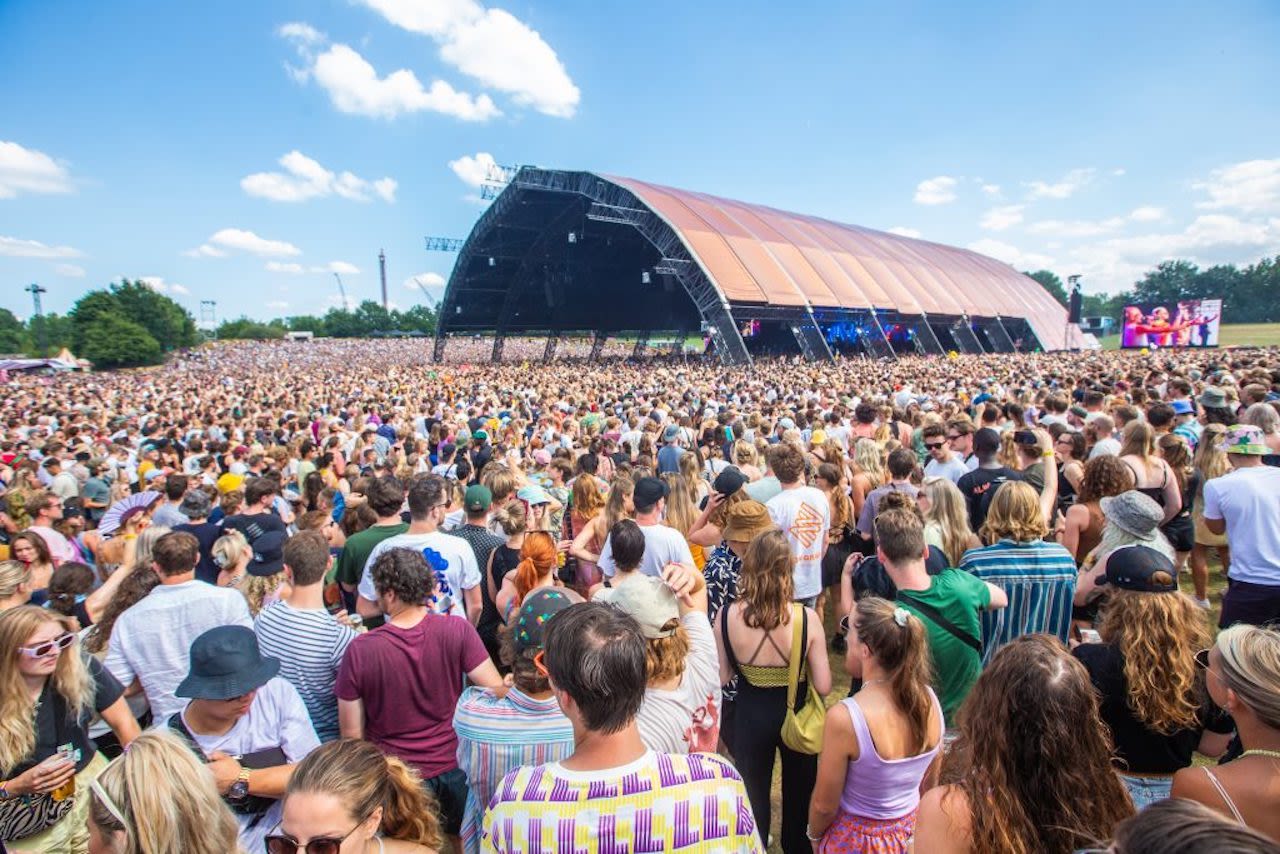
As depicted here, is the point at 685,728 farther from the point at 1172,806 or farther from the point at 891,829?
the point at 1172,806

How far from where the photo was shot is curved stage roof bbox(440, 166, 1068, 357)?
31.4m

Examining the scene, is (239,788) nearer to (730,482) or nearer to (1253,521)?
(730,482)

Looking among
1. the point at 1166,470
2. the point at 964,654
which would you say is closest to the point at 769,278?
the point at 1166,470

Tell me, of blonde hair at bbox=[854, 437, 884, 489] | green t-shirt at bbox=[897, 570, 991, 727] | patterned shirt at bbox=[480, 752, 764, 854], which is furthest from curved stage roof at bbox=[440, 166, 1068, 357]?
patterned shirt at bbox=[480, 752, 764, 854]

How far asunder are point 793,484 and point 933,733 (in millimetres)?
2462

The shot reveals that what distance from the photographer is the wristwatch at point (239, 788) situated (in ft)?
7.13

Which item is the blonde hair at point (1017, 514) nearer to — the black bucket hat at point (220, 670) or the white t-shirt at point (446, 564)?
the white t-shirt at point (446, 564)

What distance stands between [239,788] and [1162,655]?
3.44 m

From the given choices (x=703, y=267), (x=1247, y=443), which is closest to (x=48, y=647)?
(x=1247, y=443)

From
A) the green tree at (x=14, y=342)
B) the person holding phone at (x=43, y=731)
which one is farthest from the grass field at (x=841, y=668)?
the green tree at (x=14, y=342)

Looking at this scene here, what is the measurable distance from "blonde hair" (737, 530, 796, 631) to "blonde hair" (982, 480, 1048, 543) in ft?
4.62

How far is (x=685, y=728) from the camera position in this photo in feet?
7.56

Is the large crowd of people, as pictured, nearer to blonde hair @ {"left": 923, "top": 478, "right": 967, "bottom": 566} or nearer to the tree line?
blonde hair @ {"left": 923, "top": 478, "right": 967, "bottom": 566}

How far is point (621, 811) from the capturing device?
1564 millimetres
